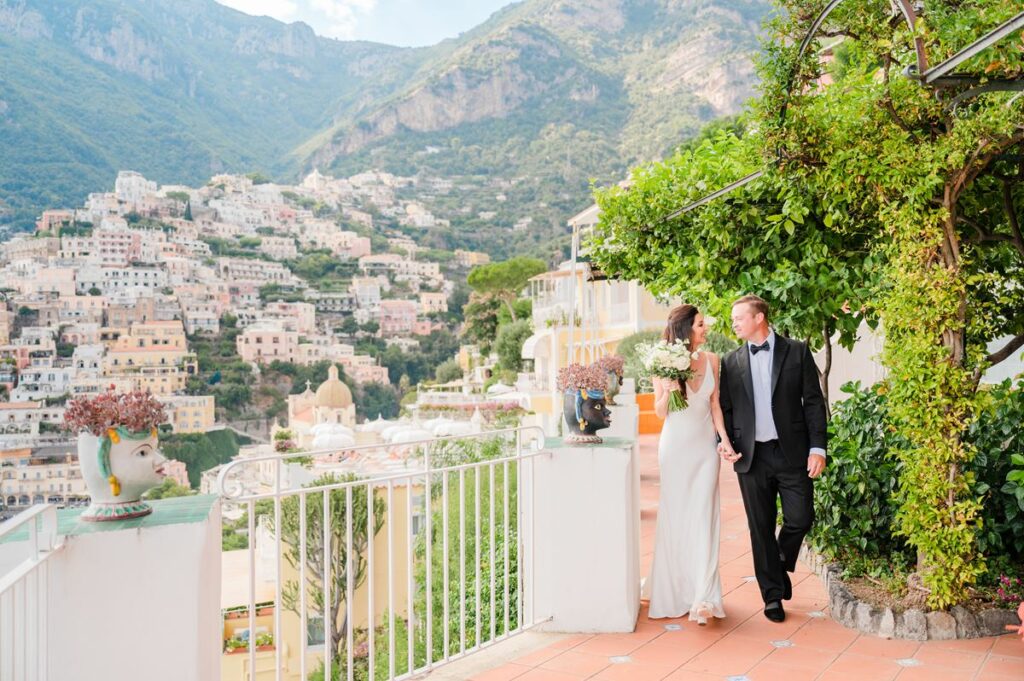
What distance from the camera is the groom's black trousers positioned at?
4.09m

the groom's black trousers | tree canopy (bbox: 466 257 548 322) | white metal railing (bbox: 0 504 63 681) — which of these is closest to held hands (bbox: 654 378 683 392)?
the groom's black trousers

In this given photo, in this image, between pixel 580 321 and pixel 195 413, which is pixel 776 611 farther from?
pixel 195 413

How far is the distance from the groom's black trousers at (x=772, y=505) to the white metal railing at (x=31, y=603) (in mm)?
3128

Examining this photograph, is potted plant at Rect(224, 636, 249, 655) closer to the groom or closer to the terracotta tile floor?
the terracotta tile floor

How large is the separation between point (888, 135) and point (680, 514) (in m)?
2.14

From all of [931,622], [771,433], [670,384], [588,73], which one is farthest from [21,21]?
[931,622]

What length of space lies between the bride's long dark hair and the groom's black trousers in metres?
0.67

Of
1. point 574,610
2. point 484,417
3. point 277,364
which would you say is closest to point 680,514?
point 574,610

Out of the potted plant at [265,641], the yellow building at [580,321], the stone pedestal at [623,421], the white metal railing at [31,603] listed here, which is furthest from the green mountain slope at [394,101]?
the white metal railing at [31,603]

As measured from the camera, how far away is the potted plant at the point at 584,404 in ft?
13.5

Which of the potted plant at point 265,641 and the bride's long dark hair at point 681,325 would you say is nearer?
the bride's long dark hair at point 681,325

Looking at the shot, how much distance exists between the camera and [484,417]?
94.7 feet

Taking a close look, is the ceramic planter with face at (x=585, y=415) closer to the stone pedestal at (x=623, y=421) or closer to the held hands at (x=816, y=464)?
the held hands at (x=816, y=464)

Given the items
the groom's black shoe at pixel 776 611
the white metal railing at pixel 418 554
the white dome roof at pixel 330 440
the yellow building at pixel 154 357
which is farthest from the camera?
the yellow building at pixel 154 357
